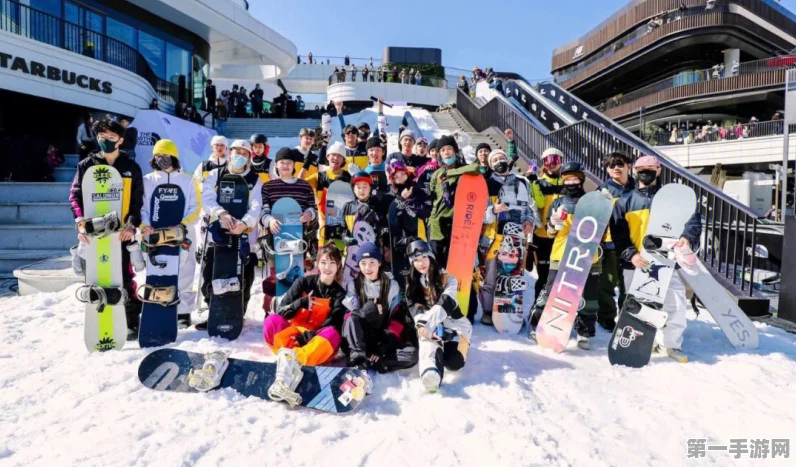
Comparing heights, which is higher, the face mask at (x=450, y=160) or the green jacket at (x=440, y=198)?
the face mask at (x=450, y=160)

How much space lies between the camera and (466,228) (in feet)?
13.8

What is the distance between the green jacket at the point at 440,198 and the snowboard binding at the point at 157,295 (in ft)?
7.94

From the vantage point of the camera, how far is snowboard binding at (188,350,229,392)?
294 cm

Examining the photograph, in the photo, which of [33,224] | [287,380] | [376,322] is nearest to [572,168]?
[376,322]

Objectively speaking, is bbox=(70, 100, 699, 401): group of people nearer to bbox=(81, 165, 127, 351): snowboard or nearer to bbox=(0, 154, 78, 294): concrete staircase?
bbox=(81, 165, 127, 351): snowboard

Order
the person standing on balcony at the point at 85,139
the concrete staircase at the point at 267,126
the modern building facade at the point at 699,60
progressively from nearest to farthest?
the person standing on balcony at the point at 85,139 < the concrete staircase at the point at 267,126 < the modern building facade at the point at 699,60

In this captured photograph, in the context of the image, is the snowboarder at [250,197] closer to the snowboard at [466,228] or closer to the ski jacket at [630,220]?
the snowboard at [466,228]

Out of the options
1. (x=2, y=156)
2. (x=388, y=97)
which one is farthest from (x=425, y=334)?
(x=388, y=97)

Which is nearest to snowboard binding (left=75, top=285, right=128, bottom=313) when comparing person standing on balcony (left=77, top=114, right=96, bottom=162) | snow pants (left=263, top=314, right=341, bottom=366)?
snow pants (left=263, top=314, right=341, bottom=366)

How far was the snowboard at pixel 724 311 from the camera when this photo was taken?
12.8ft

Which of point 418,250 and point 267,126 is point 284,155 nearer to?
point 418,250

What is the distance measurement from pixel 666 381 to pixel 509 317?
1.39 meters

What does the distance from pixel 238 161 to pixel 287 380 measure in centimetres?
228

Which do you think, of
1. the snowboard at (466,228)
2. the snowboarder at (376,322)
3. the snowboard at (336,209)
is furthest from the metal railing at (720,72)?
the snowboarder at (376,322)
